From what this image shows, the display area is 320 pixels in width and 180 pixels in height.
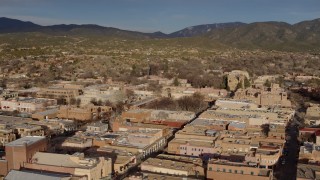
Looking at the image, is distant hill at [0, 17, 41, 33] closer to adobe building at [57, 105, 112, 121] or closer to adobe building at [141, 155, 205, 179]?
adobe building at [57, 105, 112, 121]

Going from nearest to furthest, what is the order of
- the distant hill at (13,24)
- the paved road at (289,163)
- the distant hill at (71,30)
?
the paved road at (289,163) → the distant hill at (71,30) → the distant hill at (13,24)

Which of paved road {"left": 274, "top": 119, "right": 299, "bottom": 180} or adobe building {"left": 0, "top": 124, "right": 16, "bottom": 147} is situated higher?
adobe building {"left": 0, "top": 124, "right": 16, "bottom": 147}

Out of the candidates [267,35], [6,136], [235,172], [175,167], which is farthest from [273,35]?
[175,167]

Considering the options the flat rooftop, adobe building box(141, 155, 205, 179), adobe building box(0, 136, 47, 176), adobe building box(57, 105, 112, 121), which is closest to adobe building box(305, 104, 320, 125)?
adobe building box(141, 155, 205, 179)

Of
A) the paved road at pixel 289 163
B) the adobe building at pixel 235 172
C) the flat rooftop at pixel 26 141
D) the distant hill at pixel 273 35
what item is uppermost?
the distant hill at pixel 273 35

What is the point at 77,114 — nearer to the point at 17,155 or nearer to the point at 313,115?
the point at 17,155

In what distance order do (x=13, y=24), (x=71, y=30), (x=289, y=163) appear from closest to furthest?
1. (x=289, y=163)
2. (x=71, y=30)
3. (x=13, y=24)

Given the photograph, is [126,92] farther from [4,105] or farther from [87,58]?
[87,58]

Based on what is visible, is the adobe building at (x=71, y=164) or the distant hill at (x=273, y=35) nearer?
the adobe building at (x=71, y=164)

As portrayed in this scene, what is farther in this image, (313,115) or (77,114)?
(313,115)

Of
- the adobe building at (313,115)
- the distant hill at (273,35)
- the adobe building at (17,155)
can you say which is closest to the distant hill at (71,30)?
the distant hill at (273,35)

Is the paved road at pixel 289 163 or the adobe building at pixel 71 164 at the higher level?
the adobe building at pixel 71 164

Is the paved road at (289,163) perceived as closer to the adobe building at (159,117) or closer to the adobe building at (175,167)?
the adobe building at (175,167)
